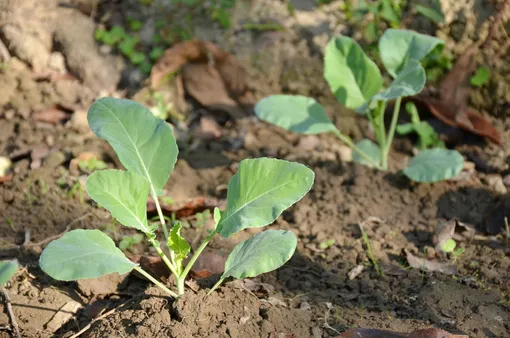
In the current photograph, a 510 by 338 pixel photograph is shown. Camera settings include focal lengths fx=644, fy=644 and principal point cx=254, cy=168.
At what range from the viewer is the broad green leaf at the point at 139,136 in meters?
2.20

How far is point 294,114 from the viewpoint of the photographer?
9.73ft

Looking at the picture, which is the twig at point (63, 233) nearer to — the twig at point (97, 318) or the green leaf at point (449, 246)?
the twig at point (97, 318)

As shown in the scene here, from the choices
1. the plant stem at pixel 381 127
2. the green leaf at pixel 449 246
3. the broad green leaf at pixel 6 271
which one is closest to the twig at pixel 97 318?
the broad green leaf at pixel 6 271

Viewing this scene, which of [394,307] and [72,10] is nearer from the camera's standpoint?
[394,307]

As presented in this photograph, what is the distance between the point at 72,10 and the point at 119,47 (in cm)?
44

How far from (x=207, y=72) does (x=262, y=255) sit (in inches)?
74.0

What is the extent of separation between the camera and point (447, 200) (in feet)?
9.41

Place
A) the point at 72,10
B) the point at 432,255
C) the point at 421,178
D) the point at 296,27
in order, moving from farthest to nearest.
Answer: the point at 72,10
the point at 296,27
the point at 421,178
the point at 432,255

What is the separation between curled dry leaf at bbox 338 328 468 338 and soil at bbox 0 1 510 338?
125 mm

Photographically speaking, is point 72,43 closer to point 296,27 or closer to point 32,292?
point 296,27

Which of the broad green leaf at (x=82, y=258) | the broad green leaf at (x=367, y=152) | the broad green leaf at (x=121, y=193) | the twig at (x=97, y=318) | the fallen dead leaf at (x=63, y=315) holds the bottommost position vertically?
the broad green leaf at (x=367, y=152)

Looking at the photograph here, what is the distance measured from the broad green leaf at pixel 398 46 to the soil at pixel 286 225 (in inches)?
19.6

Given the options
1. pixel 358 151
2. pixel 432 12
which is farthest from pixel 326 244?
pixel 432 12

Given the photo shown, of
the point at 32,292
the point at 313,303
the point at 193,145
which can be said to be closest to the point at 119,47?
the point at 193,145
